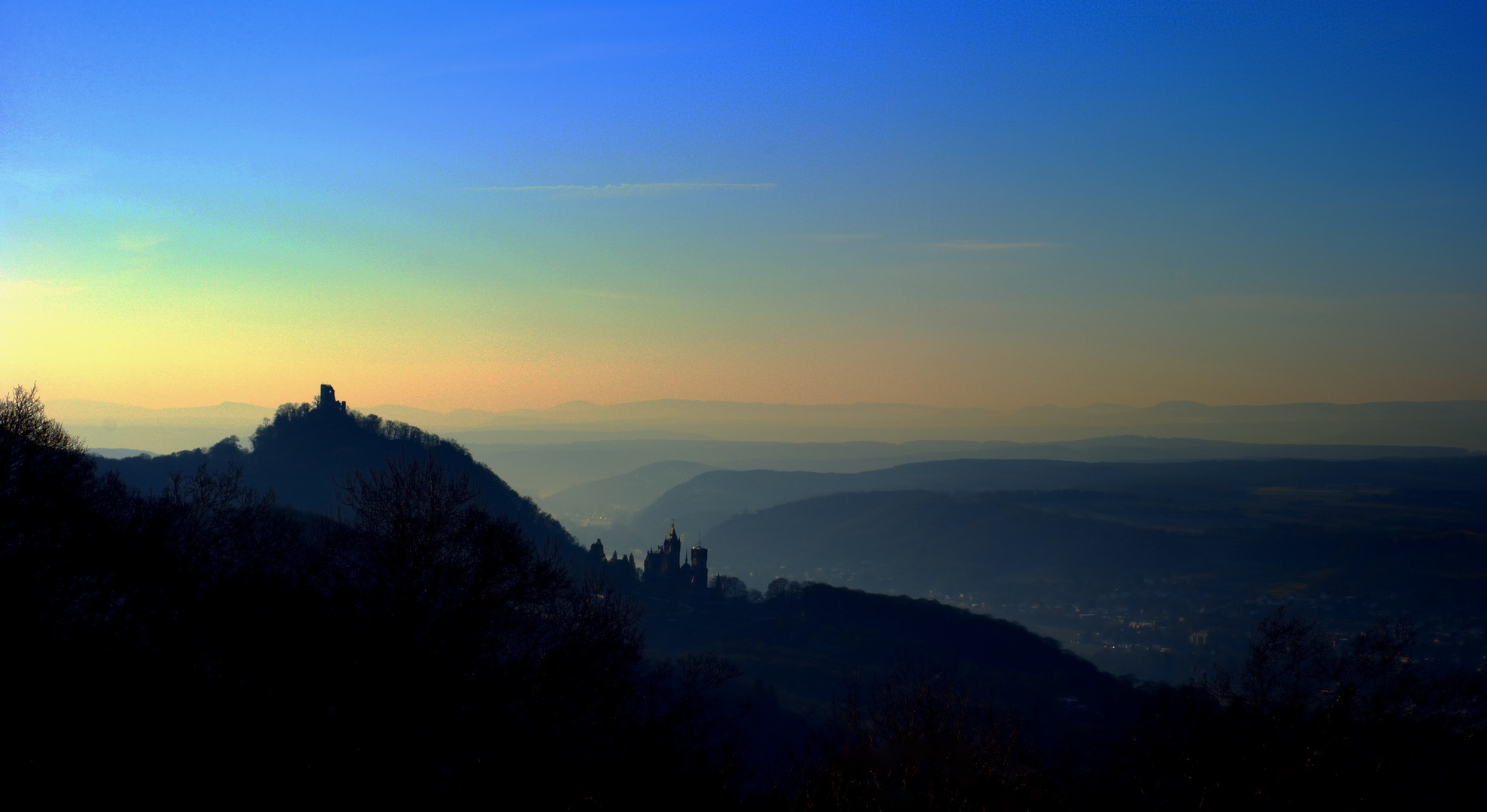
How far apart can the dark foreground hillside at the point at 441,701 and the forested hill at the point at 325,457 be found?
93711 millimetres

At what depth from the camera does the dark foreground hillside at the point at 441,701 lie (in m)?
13.0

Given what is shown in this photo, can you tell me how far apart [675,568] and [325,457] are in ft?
160

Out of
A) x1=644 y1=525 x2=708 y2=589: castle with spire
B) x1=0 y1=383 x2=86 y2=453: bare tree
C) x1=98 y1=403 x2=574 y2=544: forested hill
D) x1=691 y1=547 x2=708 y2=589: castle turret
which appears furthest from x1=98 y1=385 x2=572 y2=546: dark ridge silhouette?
x1=0 y1=383 x2=86 y2=453: bare tree

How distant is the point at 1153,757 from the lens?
17.8m

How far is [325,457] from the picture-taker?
12838cm

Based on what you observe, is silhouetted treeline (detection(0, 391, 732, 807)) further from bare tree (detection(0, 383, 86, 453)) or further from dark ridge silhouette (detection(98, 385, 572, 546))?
dark ridge silhouette (detection(98, 385, 572, 546))

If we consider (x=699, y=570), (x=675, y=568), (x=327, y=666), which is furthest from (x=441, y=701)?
(x=675, y=568)

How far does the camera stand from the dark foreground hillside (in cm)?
1301

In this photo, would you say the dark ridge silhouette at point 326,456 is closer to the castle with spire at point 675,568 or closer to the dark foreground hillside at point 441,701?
the castle with spire at point 675,568

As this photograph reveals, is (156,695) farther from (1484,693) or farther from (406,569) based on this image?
(1484,693)

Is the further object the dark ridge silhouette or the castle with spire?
the castle with spire

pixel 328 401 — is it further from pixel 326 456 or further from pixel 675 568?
pixel 675 568

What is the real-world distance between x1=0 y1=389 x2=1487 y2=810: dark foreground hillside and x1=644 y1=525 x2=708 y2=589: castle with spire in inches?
4434

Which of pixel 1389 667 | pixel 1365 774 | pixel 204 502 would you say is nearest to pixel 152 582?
pixel 204 502
